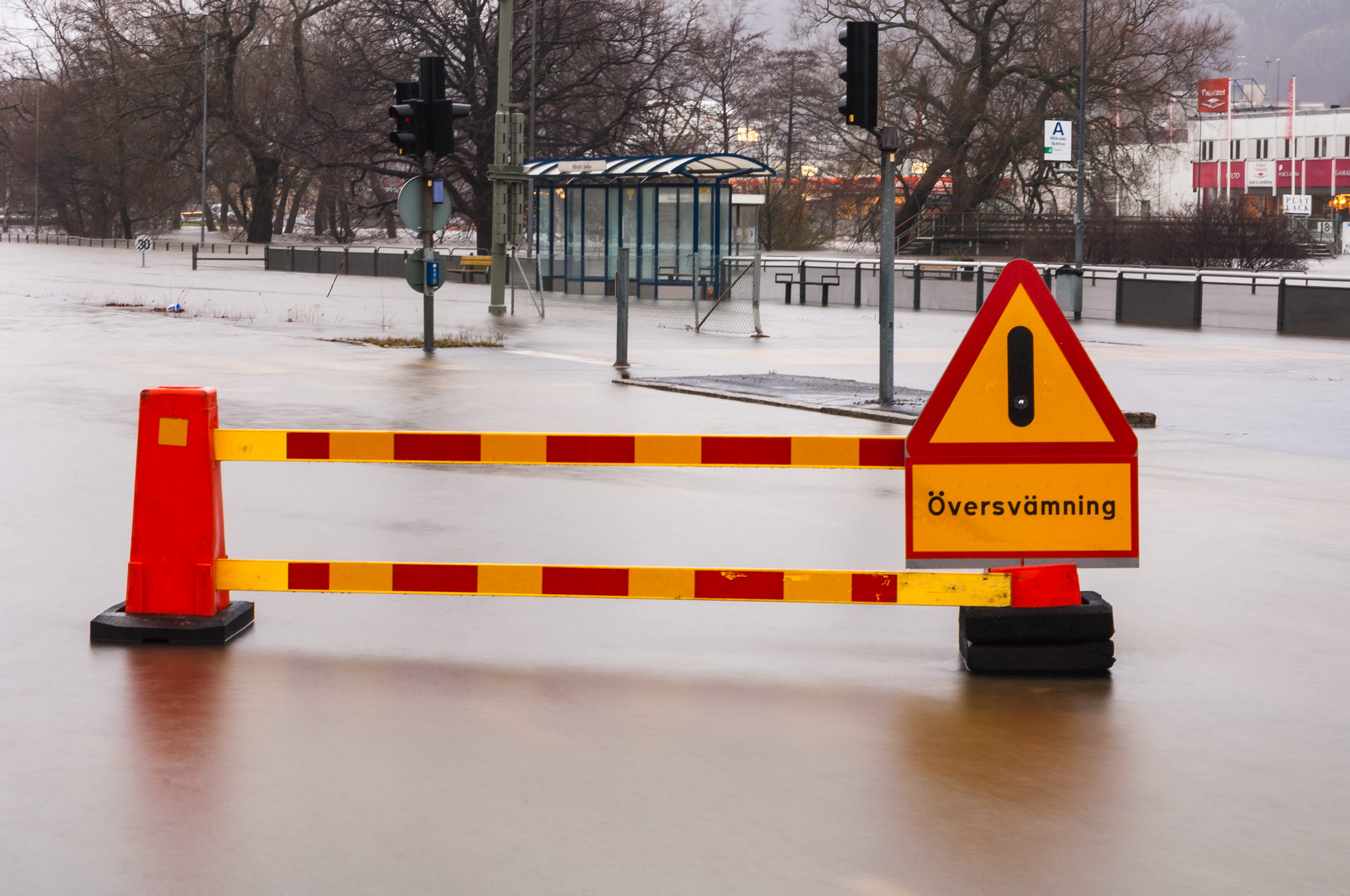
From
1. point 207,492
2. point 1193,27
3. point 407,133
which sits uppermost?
point 1193,27

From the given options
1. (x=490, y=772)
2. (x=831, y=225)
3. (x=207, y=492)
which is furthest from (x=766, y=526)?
(x=831, y=225)

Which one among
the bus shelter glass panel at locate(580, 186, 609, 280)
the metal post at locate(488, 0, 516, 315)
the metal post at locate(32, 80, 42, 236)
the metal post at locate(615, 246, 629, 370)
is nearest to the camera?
the metal post at locate(615, 246, 629, 370)

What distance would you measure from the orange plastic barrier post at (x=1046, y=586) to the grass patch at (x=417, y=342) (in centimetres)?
1657

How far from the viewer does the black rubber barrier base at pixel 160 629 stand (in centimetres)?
637

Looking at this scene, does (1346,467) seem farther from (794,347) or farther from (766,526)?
(794,347)

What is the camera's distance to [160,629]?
6375 mm

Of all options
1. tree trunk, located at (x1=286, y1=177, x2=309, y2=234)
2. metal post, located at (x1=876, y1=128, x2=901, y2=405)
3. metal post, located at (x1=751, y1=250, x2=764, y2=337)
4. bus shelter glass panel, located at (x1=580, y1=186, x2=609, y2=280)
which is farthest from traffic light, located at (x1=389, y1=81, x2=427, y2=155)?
tree trunk, located at (x1=286, y1=177, x2=309, y2=234)

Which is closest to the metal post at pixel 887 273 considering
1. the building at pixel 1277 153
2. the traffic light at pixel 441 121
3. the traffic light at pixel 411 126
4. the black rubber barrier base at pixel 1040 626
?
the traffic light at pixel 441 121

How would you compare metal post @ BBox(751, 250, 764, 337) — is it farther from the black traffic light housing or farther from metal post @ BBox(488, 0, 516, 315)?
the black traffic light housing

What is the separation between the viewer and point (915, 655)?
6383 millimetres

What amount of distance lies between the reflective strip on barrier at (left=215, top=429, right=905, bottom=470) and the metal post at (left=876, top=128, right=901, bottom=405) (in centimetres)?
835

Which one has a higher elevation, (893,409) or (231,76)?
(231,76)

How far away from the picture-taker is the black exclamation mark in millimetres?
6066

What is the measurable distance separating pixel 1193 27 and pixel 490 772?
5515cm
